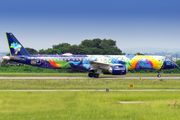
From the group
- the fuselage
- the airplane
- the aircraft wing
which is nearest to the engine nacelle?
the aircraft wing

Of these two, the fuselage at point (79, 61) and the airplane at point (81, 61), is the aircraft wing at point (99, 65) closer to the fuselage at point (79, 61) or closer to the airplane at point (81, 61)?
the airplane at point (81, 61)

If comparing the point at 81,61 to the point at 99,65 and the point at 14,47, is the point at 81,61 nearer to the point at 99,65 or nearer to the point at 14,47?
the point at 99,65

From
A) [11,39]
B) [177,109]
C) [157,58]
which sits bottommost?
[177,109]

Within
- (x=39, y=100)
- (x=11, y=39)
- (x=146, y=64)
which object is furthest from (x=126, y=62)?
(x=39, y=100)

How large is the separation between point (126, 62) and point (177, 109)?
2897 cm

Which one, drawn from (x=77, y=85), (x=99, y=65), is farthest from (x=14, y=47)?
(x=77, y=85)

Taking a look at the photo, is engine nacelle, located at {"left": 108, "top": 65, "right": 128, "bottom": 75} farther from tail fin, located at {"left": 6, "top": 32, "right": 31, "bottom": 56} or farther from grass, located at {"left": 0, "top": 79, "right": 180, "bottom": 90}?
tail fin, located at {"left": 6, "top": 32, "right": 31, "bottom": 56}

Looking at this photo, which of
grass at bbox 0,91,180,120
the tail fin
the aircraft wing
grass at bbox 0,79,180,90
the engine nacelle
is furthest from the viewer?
the tail fin

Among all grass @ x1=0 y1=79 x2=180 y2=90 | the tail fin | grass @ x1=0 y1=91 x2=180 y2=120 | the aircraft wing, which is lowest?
grass @ x1=0 y1=79 x2=180 y2=90

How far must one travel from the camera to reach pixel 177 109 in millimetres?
17859

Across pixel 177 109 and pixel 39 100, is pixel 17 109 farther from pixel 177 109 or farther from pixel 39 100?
pixel 177 109

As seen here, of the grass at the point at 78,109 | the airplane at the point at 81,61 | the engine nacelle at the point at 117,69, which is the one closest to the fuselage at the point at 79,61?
the airplane at the point at 81,61

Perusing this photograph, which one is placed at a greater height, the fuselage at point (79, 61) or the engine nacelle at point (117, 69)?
the fuselage at point (79, 61)

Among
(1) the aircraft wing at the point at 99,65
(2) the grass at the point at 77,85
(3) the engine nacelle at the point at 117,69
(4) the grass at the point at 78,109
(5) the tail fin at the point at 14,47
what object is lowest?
(2) the grass at the point at 77,85
